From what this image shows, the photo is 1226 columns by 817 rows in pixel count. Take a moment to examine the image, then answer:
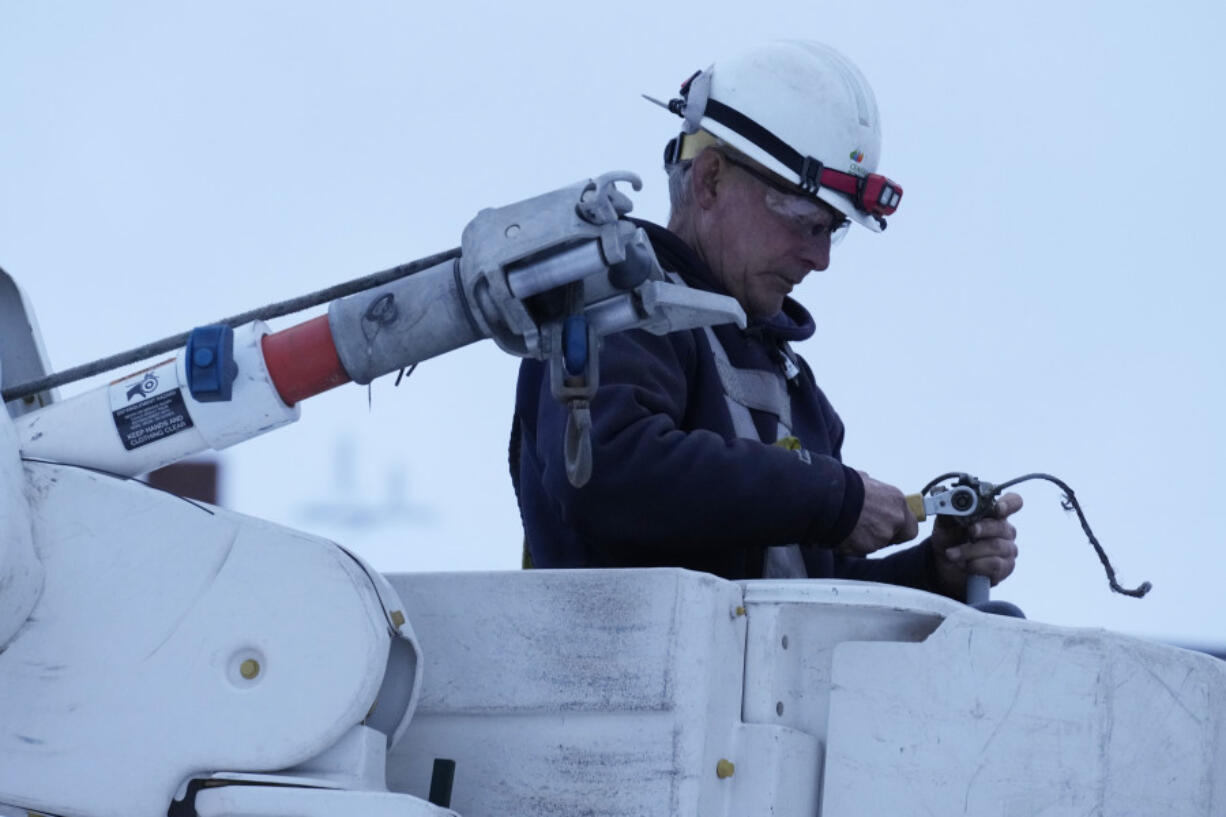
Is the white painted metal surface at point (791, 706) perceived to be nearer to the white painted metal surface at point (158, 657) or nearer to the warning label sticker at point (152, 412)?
the white painted metal surface at point (158, 657)

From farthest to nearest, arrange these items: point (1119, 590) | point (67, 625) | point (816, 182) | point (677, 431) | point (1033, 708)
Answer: point (816, 182) < point (1119, 590) < point (677, 431) < point (1033, 708) < point (67, 625)

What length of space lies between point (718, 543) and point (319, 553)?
88 centimetres

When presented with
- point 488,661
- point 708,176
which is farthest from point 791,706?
point 708,176

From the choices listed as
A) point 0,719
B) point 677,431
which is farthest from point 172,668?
point 677,431

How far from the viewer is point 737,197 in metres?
3.51

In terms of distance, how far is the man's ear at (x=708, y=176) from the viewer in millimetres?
3537

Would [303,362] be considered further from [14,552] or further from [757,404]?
[757,404]

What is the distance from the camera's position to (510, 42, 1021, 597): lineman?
2.83 metres

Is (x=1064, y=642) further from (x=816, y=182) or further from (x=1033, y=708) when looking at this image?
(x=816, y=182)

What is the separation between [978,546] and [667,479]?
809mm

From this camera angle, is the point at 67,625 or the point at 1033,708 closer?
the point at 67,625

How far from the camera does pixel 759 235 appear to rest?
138 inches

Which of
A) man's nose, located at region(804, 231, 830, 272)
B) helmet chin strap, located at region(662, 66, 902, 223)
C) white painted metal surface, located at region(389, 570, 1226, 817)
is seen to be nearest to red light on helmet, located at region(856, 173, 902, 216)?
helmet chin strap, located at region(662, 66, 902, 223)

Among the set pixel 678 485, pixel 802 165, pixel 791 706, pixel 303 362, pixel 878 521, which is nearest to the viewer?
pixel 303 362
